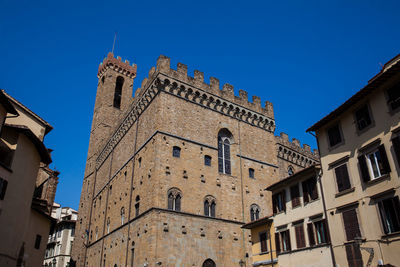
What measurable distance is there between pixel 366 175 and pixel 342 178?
4.74 ft

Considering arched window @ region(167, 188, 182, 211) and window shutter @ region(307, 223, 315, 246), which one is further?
arched window @ region(167, 188, 182, 211)

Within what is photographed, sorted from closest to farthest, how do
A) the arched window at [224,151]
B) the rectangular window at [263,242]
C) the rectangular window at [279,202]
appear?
the rectangular window at [279,202] < the rectangular window at [263,242] < the arched window at [224,151]

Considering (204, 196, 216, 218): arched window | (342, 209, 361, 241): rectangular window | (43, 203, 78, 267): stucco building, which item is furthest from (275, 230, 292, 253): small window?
(43, 203, 78, 267): stucco building

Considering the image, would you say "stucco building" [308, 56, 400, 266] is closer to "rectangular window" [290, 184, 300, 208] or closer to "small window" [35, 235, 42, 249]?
"rectangular window" [290, 184, 300, 208]

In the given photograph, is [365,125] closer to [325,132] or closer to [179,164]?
[325,132]

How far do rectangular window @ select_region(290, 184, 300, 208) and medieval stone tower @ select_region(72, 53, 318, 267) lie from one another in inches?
277

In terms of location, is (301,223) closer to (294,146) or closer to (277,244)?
(277,244)

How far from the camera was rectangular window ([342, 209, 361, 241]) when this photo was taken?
14.6m

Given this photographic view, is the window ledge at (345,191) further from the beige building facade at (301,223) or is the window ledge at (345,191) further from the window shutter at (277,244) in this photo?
the window shutter at (277,244)

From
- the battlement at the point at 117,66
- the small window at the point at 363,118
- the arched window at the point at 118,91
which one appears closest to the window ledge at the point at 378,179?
the small window at the point at 363,118

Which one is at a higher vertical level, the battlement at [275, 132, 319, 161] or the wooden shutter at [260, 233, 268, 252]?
the battlement at [275, 132, 319, 161]

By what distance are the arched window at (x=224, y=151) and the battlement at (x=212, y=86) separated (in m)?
3.19

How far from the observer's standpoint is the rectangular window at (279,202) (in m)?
19.2

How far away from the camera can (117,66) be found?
155 feet
